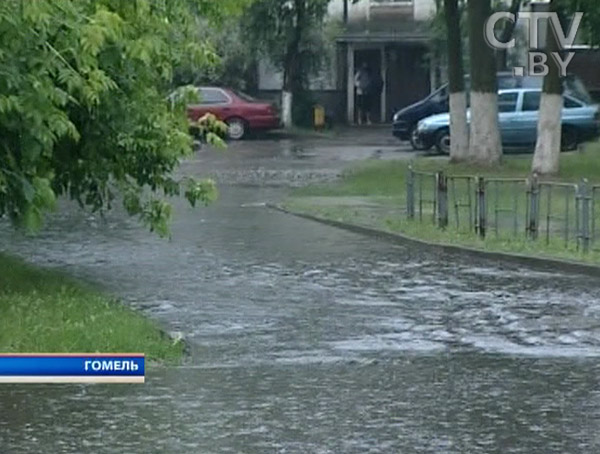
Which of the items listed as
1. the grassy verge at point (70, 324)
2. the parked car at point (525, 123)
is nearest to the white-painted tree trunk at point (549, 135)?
the parked car at point (525, 123)

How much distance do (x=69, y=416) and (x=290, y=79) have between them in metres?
39.6

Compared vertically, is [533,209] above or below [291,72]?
below

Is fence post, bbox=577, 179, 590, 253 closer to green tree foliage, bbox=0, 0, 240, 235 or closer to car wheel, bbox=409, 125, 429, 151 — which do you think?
green tree foliage, bbox=0, 0, 240, 235

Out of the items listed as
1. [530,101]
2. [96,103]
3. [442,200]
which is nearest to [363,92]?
[530,101]

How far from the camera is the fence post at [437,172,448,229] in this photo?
2078 centimetres

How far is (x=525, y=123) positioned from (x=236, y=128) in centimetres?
993

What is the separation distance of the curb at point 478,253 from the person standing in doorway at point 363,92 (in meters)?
28.6

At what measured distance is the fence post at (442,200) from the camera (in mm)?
20781

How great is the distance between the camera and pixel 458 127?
106ft

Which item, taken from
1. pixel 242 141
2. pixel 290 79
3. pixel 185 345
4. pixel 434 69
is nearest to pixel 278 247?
pixel 185 345

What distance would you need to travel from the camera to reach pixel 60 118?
40.6ft

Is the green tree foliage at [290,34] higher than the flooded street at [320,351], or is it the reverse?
the green tree foliage at [290,34]

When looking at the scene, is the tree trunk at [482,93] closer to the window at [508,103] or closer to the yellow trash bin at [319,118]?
the window at [508,103]

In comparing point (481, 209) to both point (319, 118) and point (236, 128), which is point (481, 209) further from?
point (319, 118)
